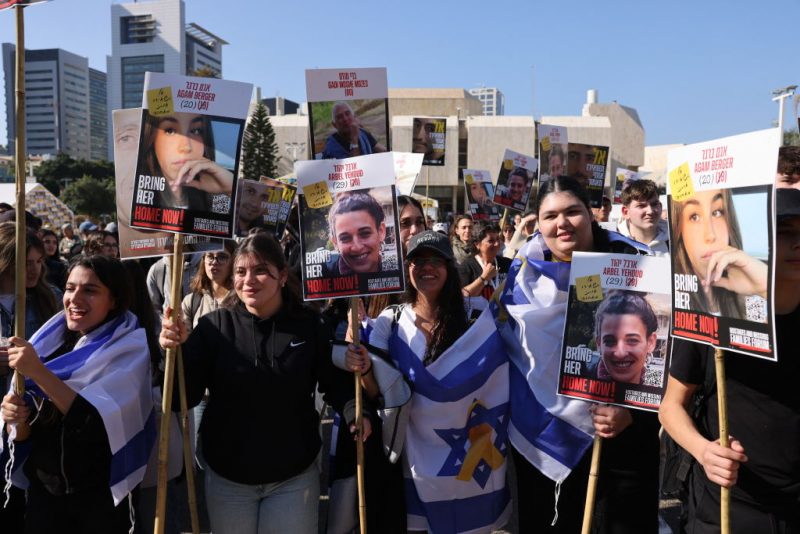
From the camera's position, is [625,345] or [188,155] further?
[188,155]

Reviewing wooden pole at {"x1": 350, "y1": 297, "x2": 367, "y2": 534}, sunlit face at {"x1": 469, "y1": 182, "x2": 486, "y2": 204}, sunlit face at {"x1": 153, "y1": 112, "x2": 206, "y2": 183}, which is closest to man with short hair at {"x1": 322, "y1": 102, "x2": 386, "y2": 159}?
sunlit face at {"x1": 153, "y1": 112, "x2": 206, "y2": 183}

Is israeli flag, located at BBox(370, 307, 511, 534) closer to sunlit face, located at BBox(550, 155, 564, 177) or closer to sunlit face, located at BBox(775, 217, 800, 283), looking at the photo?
sunlit face, located at BBox(775, 217, 800, 283)

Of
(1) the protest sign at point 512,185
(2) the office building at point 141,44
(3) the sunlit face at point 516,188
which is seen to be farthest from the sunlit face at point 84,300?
(2) the office building at point 141,44

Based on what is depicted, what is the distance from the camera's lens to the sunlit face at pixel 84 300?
9.15 feet

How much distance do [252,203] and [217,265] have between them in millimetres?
2772

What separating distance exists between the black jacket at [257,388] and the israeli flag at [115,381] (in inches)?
8.3

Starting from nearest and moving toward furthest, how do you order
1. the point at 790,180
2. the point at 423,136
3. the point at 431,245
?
1. the point at 790,180
2. the point at 431,245
3. the point at 423,136

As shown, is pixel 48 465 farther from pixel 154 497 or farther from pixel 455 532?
pixel 455 532

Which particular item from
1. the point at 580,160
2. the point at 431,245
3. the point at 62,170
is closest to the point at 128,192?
the point at 431,245

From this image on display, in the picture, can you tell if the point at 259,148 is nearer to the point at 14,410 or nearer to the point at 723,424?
the point at 14,410

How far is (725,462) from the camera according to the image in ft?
6.80

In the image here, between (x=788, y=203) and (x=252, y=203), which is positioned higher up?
(x=252, y=203)

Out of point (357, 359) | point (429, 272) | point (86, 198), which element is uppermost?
point (86, 198)

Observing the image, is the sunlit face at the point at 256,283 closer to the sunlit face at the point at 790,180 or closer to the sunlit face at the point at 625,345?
the sunlit face at the point at 625,345
